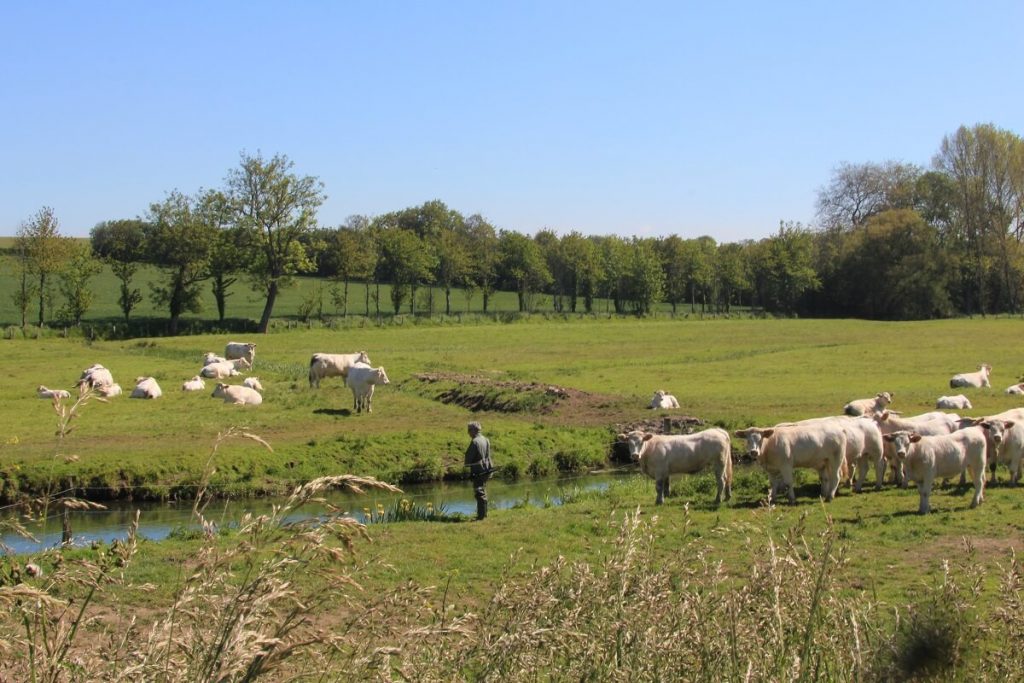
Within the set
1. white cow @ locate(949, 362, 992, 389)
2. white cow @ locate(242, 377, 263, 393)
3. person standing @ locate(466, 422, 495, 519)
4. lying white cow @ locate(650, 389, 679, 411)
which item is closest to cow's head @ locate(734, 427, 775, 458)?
person standing @ locate(466, 422, 495, 519)

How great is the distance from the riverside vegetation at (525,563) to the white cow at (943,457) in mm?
466

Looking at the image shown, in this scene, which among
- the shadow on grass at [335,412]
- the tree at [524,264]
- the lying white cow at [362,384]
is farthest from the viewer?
the tree at [524,264]

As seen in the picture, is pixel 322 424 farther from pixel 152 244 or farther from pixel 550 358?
pixel 152 244

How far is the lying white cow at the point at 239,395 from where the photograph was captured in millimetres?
33406

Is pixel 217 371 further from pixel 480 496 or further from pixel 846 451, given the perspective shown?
pixel 846 451

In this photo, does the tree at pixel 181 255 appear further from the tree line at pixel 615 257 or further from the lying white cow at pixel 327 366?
the lying white cow at pixel 327 366

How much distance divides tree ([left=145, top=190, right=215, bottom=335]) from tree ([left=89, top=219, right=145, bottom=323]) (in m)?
1.93

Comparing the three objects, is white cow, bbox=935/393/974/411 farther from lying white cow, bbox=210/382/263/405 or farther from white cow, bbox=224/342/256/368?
white cow, bbox=224/342/256/368

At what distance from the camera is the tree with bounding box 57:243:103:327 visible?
76688mm

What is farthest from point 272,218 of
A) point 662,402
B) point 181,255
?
point 662,402

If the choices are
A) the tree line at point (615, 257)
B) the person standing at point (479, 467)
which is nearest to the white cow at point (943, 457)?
the person standing at point (479, 467)

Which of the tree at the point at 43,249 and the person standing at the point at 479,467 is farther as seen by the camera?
the tree at the point at 43,249

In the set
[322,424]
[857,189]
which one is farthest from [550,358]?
[857,189]

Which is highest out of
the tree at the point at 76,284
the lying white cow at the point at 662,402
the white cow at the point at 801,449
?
the tree at the point at 76,284
